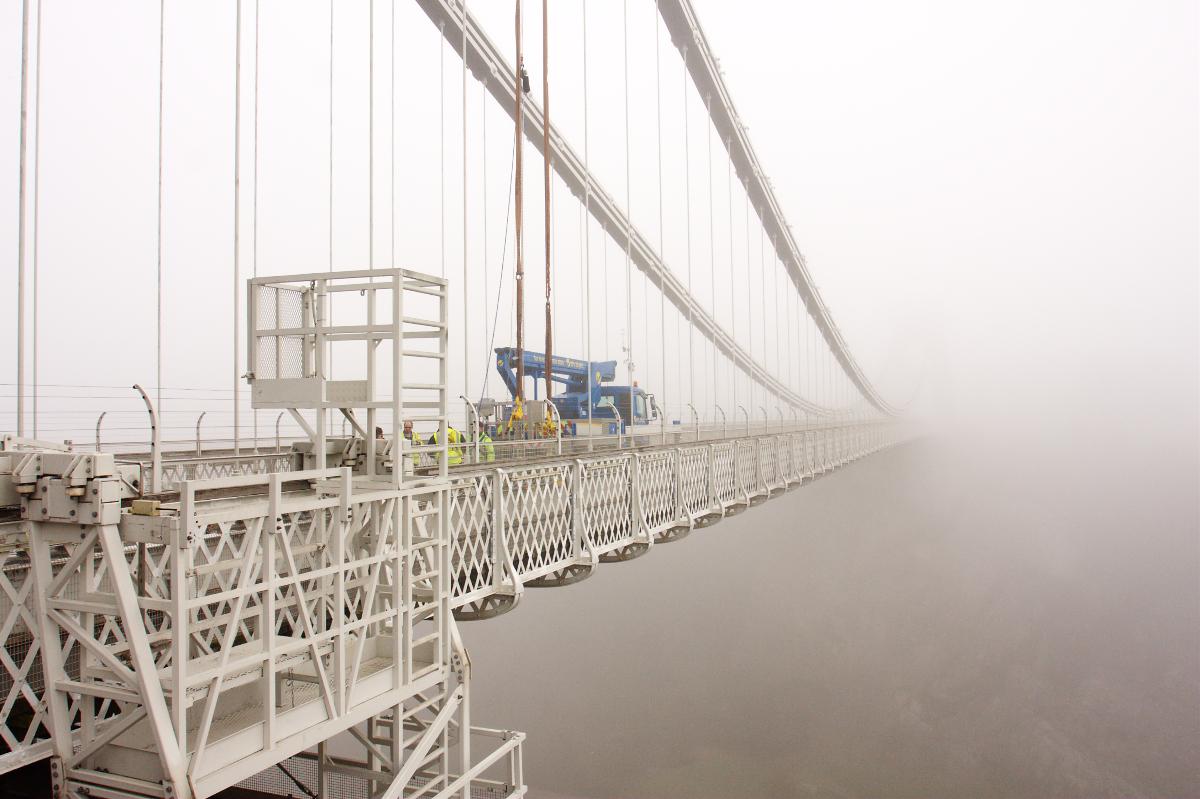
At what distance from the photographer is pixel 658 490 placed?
8531mm

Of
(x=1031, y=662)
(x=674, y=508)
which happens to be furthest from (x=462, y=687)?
(x=1031, y=662)

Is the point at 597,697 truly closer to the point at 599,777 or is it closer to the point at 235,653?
the point at 599,777

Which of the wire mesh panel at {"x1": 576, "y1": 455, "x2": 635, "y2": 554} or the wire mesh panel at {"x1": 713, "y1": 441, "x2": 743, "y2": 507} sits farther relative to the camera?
the wire mesh panel at {"x1": 713, "y1": 441, "x2": 743, "y2": 507}

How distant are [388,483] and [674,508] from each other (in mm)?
5071

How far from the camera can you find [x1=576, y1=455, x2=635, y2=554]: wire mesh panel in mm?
6930

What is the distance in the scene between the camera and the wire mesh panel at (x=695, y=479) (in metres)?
9.17

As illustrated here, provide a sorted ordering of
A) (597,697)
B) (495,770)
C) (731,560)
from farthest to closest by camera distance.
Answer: (731,560)
(597,697)
(495,770)

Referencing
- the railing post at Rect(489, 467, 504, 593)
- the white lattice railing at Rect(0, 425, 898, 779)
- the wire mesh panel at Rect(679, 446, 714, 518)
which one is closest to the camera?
the white lattice railing at Rect(0, 425, 898, 779)

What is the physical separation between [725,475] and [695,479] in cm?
136

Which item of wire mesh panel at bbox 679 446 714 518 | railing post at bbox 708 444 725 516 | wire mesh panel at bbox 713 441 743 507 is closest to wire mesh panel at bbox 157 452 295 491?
wire mesh panel at bbox 679 446 714 518

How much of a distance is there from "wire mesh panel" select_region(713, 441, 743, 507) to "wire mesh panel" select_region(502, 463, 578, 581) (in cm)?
393

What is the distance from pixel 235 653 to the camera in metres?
3.66

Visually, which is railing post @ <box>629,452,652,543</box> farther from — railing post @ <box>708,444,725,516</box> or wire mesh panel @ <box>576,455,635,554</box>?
railing post @ <box>708,444,725,516</box>

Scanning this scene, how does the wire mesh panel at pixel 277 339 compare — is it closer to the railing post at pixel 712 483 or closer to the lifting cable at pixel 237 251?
the lifting cable at pixel 237 251
